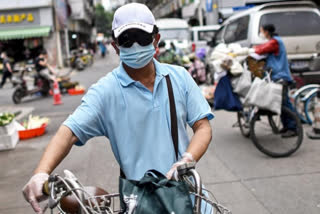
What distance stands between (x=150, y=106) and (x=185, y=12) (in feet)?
124

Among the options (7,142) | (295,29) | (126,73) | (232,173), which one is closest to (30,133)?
(7,142)

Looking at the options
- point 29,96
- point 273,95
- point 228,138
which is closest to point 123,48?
point 273,95

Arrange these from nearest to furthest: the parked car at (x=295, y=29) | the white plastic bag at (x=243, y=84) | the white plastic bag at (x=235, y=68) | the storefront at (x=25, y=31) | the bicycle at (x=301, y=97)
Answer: the white plastic bag at (x=243, y=84) < the white plastic bag at (x=235, y=68) < the bicycle at (x=301, y=97) < the parked car at (x=295, y=29) < the storefront at (x=25, y=31)

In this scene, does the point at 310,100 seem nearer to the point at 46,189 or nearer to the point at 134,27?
the point at 134,27

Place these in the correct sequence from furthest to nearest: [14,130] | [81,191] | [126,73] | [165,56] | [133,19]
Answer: [165,56] < [14,130] < [126,73] < [133,19] < [81,191]

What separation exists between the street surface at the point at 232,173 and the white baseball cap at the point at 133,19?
2737mm

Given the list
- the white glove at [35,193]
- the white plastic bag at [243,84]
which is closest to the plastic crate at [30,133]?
the white plastic bag at [243,84]

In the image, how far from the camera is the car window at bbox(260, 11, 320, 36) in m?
8.66

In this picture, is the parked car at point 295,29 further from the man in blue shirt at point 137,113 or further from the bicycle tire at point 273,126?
the man in blue shirt at point 137,113

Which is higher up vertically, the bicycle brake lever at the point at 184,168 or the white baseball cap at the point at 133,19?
the white baseball cap at the point at 133,19

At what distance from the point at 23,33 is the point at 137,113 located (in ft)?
88.4

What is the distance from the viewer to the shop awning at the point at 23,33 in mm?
26547

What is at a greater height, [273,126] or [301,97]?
[301,97]

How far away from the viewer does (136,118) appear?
1.88m
